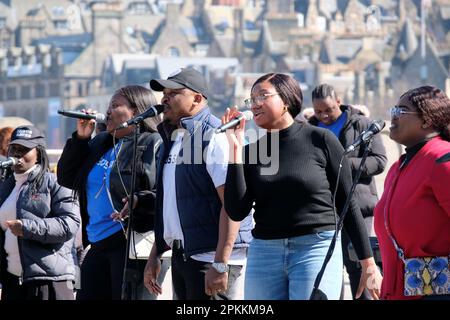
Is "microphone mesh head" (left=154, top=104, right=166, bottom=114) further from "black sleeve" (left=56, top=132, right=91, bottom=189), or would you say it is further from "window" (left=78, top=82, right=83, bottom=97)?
"window" (left=78, top=82, right=83, bottom=97)

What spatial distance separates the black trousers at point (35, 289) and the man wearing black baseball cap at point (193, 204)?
39.9 inches

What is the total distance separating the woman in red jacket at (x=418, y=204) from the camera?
5094 mm

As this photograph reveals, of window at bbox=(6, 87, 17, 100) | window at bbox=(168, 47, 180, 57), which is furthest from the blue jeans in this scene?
window at bbox=(168, 47, 180, 57)

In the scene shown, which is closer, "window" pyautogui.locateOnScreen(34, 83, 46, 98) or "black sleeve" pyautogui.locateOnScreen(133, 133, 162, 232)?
"black sleeve" pyautogui.locateOnScreen(133, 133, 162, 232)

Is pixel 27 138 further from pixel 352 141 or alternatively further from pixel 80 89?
pixel 80 89

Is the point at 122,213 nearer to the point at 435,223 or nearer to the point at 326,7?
the point at 435,223

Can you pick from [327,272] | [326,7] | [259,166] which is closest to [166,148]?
[259,166]

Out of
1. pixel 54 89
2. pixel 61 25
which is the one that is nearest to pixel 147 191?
pixel 54 89

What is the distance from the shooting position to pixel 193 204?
247 inches

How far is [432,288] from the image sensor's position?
16.6 feet

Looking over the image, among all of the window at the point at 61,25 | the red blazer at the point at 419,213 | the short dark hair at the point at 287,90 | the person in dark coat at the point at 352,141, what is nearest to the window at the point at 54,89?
the window at the point at 61,25

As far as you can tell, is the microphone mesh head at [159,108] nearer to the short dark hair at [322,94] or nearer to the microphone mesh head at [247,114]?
the microphone mesh head at [247,114]

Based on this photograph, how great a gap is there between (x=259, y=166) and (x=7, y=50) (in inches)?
4866

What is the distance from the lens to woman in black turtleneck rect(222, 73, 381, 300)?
219 inches
